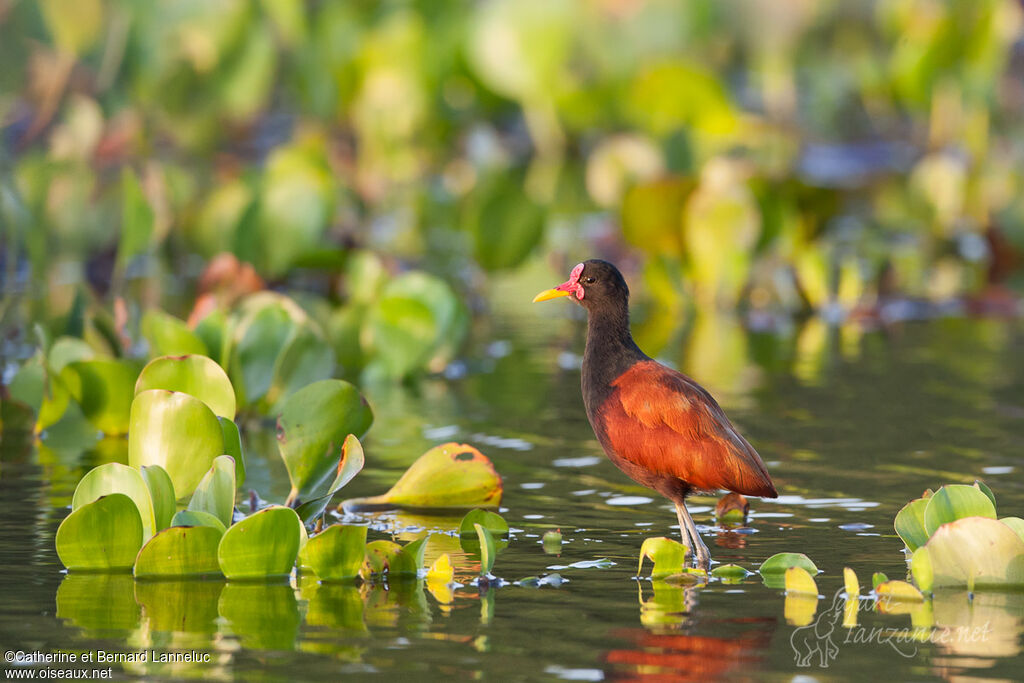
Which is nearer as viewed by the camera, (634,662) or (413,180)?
(634,662)

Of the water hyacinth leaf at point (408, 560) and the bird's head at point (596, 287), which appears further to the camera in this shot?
the bird's head at point (596, 287)

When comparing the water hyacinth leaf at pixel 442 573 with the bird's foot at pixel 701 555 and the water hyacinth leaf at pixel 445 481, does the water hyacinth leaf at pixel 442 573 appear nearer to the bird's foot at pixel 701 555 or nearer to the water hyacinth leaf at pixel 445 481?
the bird's foot at pixel 701 555

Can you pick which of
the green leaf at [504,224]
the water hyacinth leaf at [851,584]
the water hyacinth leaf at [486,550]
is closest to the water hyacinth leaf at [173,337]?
the water hyacinth leaf at [486,550]

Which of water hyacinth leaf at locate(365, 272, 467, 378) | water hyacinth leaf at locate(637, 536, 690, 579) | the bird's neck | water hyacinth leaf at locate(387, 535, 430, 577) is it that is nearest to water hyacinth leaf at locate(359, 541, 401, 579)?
water hyacinth leaf at locate(387, 535, 430, 577)

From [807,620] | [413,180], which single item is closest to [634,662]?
[807,620]

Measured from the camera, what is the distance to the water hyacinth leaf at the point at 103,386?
7.59m

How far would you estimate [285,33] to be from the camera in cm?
2009

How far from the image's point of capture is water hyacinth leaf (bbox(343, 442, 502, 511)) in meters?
6.35

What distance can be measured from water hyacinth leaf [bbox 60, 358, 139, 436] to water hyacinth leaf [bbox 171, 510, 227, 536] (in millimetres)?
2524

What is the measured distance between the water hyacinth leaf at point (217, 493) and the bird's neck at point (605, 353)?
1.31 m

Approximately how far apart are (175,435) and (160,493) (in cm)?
37

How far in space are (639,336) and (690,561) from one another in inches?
221

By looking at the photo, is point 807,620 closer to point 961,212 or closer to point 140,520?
point 140,520

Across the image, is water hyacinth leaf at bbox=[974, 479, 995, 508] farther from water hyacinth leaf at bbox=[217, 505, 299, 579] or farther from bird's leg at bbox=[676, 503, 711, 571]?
water hyacinth leaf at bbox=[217, 505, 299, 579]
